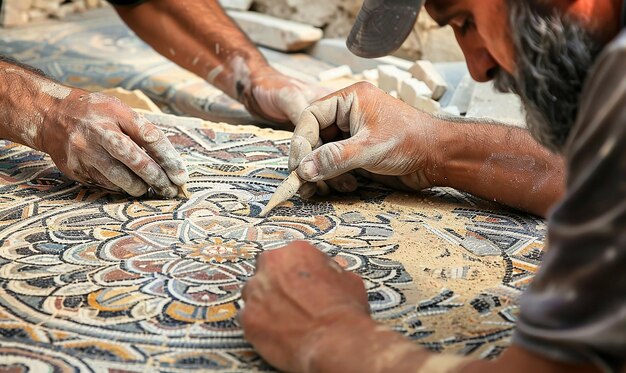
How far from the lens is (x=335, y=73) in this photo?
5.41 meters

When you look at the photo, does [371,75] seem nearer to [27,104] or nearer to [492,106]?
[492,106]

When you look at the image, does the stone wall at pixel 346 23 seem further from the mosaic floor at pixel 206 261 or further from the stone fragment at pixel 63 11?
the mosaic floor at pixel 206 261

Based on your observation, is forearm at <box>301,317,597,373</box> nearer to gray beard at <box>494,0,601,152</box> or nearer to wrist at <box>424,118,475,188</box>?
gray beard at <box>494,0,601,152</box>

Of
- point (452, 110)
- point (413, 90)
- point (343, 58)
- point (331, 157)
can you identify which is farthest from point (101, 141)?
point (343, 58)

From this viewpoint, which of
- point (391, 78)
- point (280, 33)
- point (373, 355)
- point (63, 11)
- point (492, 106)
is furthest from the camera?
point (63, 11)

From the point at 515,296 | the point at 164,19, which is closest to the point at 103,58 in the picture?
the point at 164,19

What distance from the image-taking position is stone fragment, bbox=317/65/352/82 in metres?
5.37

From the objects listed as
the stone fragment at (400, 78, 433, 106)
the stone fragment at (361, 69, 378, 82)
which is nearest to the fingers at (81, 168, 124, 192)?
the stone fragment at (400, 78, 433, 106)

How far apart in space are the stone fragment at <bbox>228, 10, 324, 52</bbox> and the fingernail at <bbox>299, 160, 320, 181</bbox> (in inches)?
141

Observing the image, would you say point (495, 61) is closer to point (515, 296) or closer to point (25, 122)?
point (515, 296)

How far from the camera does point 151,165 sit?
2666mm

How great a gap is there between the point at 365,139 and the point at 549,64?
1.06m

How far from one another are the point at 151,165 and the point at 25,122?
58cm

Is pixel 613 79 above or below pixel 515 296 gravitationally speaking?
above
